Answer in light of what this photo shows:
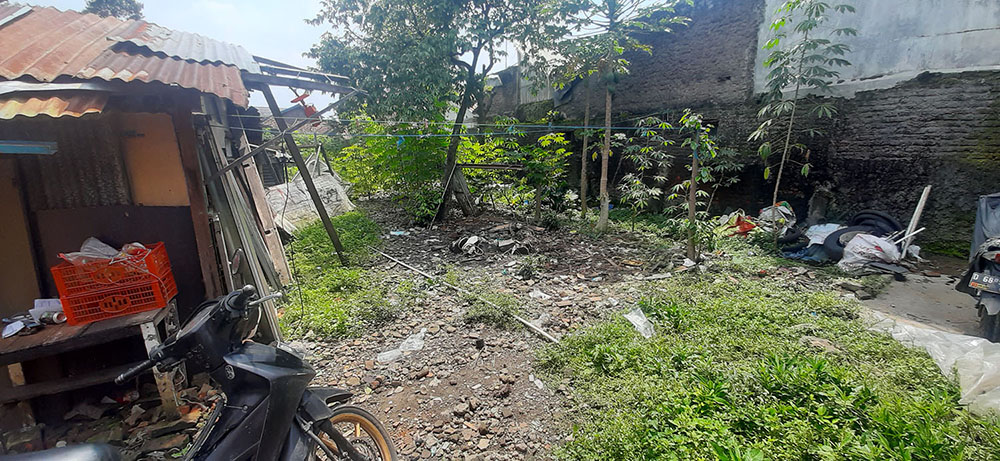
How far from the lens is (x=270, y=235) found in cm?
524

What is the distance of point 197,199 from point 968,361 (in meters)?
5.58

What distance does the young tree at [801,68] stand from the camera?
5.58 meters

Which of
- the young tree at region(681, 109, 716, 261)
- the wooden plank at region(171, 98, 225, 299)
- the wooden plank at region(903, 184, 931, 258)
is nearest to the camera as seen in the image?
the wooden plank at region(171, 98, 225, 299)

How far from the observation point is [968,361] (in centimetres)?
249

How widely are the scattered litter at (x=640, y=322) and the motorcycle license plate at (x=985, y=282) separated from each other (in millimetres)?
2503

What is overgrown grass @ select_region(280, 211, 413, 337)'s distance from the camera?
12.5 feet

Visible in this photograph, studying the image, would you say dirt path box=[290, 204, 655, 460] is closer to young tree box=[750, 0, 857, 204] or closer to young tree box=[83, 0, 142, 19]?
young tree box=[750, 0, 857, 204]

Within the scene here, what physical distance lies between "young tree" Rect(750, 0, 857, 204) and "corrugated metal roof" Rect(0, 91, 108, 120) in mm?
7144

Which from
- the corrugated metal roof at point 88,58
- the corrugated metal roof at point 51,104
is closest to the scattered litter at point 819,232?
the corrugated metal roof at point 88,58

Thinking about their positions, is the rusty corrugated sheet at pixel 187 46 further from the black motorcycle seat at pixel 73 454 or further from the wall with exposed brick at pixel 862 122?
the wall with exposed brick at pixel 862 122

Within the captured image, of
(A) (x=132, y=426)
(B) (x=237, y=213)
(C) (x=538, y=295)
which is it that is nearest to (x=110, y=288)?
(A) (x=132, y=426)

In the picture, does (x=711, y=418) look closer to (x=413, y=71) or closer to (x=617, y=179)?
(x=413, y=71)

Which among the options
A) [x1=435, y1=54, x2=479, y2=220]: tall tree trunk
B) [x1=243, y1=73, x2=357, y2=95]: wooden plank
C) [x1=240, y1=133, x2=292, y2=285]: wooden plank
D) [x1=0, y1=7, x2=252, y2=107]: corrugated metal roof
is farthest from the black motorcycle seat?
[x1=435, y1=54, x2=479, y2=220]: tall tree trunk

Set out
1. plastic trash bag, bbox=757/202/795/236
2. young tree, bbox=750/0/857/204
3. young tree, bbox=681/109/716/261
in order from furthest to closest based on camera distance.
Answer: plastic trash bag, bbox=757/202/795/236, young tree, bbox=750/0/857/204, young tree, bbox=681/109/716/261
